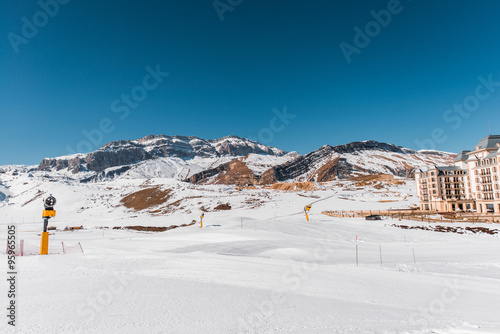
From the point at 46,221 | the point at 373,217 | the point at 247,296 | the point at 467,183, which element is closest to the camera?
the point at 247,296

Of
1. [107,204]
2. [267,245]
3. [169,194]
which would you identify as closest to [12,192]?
[107,204]

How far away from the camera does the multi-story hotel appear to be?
4784 centimetres

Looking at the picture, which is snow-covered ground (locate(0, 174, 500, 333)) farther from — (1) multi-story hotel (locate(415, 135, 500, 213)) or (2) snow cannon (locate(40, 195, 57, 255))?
(1) multi-story hotel (locate(415, 135, 500, 213))

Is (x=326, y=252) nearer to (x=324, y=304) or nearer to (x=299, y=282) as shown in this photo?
(x=299, y=282)

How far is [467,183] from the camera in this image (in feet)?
183

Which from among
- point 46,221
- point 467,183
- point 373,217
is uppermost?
point 467,183

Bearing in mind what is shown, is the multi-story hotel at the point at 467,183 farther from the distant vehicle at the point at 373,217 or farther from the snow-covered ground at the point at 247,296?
the snow-covered ground at the point at 247,296

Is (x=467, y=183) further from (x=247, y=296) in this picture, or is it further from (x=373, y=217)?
(x=247, y=296)

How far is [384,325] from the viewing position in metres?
6.23

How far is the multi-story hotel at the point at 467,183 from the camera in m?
47.8

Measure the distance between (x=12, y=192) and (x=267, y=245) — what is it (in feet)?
500

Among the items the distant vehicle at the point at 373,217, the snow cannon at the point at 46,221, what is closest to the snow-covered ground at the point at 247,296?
the snow cannon at the point at 46,221

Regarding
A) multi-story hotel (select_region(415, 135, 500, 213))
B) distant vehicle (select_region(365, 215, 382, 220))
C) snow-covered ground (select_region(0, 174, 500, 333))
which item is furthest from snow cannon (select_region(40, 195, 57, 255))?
multi-story hotel (select_region(415, 135, 500, 213))

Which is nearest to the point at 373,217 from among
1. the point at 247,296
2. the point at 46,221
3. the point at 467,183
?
the point at 467,183
